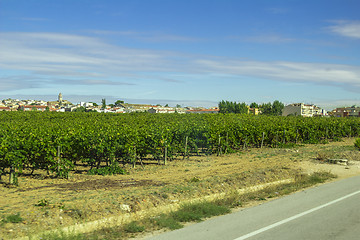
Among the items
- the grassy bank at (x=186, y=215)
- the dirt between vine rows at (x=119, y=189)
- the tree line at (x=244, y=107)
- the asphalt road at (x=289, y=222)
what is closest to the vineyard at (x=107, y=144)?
the dirt between vine rows at (x=119, y=189)

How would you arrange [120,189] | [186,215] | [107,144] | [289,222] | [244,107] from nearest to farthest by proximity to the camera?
[289,222] < [186,215] < [120,189] < [107,144] < [244,107]

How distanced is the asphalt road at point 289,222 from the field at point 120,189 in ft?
5.73

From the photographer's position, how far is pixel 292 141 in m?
34.0

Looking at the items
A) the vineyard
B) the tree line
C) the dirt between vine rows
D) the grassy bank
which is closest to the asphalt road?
the grassy bank

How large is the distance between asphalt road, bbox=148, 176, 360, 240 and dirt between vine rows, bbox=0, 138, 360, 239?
1.98 metres

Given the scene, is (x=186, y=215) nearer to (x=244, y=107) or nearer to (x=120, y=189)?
(x=120, y=189)

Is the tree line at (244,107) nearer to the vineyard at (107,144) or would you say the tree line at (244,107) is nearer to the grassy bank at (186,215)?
the vineyard at (107,144)

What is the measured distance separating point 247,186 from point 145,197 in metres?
4.22

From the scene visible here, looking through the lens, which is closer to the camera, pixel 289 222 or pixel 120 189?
pixel 289 222

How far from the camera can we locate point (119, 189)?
1157cm

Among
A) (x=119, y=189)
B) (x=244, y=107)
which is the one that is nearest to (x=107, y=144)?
(x=119, y=189)

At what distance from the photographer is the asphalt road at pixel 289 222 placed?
23.1 feet

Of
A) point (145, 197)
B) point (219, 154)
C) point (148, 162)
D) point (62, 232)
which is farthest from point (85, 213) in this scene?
point (219, 154)

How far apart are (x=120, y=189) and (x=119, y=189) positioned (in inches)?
1.7
